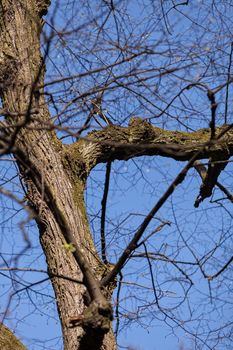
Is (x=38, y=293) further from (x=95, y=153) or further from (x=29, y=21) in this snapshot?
(x=29, y=21)

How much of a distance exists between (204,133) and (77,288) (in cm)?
181

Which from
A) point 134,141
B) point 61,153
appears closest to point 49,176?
point 61,153

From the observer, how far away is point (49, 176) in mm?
4773

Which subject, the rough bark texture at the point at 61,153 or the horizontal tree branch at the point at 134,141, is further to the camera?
the horizontal tree branch at the point at 134,141

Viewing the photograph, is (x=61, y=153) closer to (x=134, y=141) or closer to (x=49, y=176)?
(x=49, y=176)

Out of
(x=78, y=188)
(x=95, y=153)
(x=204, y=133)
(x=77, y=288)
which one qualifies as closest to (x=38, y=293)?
(x=77, y=288)

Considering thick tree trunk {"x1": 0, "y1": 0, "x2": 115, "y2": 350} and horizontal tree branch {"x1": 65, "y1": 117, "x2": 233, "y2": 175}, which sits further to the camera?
horizontal tree branch {"x1": 65, "y1": 117, "x2": 233, "y2": 175}

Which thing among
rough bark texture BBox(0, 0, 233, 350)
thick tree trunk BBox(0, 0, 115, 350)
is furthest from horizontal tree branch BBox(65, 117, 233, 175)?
thick tree trunk BBox(0, 0, 115, 350)

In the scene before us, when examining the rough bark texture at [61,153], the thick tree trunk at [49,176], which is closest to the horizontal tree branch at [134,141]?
the rough bark texture at [61,153]

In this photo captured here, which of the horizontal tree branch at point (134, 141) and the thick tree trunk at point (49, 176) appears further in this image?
the horizontal tree branch at point (134, 141)

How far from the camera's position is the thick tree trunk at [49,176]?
175 inches

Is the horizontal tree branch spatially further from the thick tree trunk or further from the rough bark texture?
the thick tree trunk

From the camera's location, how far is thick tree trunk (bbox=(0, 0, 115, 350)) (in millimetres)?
4434

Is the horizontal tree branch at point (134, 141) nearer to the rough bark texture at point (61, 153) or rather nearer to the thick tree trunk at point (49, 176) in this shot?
the rough bark texture at point (61, 153)
